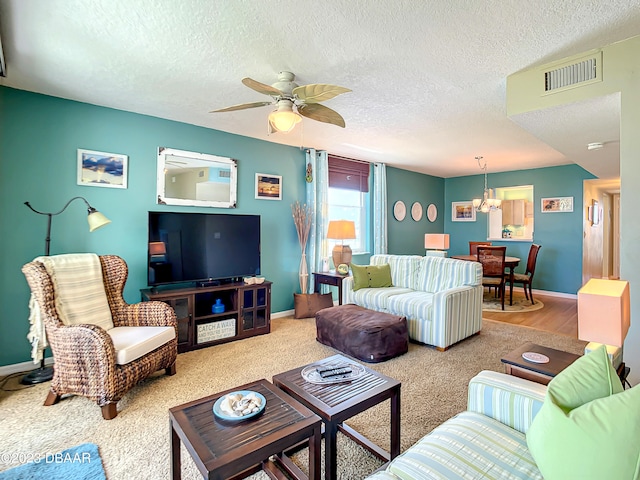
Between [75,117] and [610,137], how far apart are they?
5.10 metres

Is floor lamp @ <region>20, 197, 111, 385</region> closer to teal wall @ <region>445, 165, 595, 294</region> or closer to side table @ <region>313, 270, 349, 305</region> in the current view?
side table @ <region>313, 270, 349, 305</region>

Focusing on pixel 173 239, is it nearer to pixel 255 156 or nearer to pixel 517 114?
pixel 255 156

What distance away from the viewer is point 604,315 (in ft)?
4.93

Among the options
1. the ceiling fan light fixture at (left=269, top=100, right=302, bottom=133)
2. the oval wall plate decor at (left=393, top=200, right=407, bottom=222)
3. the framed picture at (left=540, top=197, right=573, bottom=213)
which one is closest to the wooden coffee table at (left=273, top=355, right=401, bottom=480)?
the ceiling fan light fixture at (left=269, top=100, right=302, bottom=133)

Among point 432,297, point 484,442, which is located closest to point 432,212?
point 432,297

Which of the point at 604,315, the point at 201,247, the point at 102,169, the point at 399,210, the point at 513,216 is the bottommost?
the point at 604,315

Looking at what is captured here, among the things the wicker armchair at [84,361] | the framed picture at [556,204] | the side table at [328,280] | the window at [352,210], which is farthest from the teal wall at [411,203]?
the wicker armchair at [84,361]

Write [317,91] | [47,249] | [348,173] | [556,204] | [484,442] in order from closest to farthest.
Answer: [484,442] → [317,91] → [47,249] → [348,173] → [556,204]

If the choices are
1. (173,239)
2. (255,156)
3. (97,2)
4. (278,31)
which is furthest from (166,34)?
(255,156)

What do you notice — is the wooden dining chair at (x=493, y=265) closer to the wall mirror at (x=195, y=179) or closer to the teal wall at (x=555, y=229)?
the teal wall at (x=555, y=229)

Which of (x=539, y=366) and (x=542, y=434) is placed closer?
(x=542, y=434)

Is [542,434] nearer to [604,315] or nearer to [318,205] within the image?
[604,315]

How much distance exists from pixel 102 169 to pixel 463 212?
692 centimetres

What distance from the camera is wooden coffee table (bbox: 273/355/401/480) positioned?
141 centimetres
